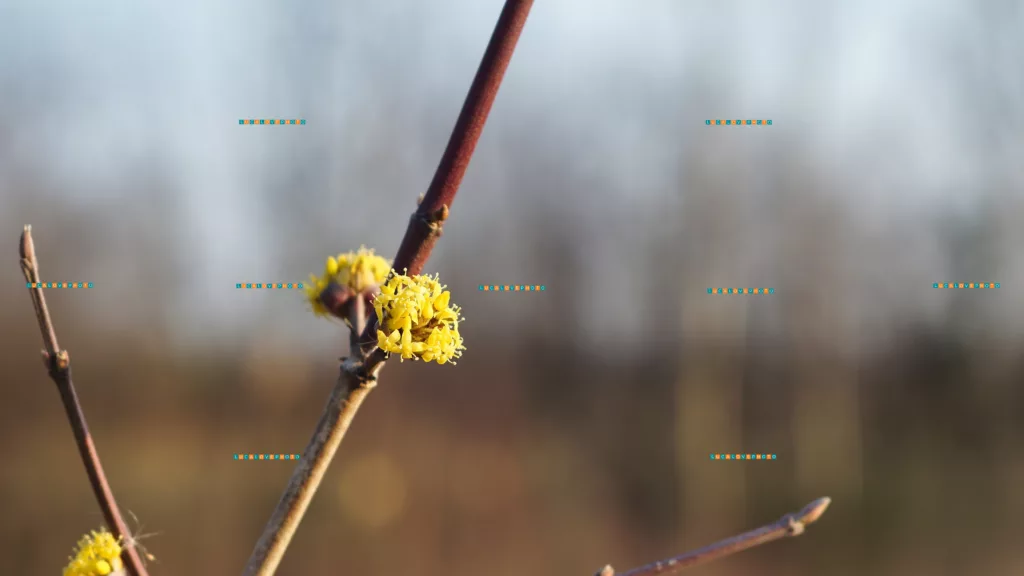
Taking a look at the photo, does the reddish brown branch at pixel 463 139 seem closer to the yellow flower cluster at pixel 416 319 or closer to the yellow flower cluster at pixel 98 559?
the yellow flower cluster at pixel 416 319

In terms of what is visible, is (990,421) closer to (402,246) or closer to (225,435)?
(225,435)

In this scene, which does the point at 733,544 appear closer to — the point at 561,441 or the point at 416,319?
the point at 416,319

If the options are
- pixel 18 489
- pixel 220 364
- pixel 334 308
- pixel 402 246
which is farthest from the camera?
pixel 220 364

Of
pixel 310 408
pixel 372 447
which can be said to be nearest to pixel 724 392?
pixel 372 447

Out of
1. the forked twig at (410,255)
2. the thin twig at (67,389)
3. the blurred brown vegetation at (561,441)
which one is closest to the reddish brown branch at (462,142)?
the forked twig at (410,255)

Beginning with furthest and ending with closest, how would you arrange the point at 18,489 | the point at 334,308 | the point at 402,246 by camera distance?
1. the point at 18,489
2. the point at 334,308
3. the point at 402,246

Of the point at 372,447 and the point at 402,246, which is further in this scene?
the point at 372,447

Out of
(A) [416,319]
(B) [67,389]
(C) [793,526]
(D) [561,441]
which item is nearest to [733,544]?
(C) [793,526]

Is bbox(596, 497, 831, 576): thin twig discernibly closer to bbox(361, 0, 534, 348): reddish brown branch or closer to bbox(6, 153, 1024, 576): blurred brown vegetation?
bbox(361, 0, 534, 348): reddish brown branch
